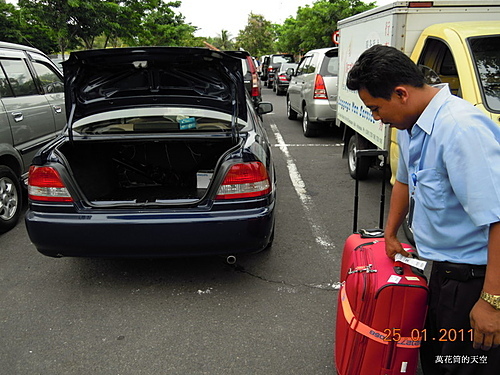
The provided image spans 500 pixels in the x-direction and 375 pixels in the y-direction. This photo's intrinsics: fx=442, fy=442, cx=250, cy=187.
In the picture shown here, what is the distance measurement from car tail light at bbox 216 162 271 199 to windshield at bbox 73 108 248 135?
29.2 inches

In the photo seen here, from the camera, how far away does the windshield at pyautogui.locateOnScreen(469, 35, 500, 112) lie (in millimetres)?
3461

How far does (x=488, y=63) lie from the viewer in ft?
11.8

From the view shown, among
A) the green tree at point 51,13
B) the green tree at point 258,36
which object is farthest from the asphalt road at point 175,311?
the green tree at point 258,36

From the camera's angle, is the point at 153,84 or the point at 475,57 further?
the point at 153,84

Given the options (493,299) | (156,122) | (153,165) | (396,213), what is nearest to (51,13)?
(153,165)

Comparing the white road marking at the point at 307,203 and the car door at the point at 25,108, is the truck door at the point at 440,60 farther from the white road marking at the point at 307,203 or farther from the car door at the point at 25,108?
the car door at the point at 25,108

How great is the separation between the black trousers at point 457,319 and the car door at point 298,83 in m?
8.41

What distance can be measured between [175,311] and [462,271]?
2070 mm

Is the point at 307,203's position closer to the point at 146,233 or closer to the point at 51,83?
the point at 146,233

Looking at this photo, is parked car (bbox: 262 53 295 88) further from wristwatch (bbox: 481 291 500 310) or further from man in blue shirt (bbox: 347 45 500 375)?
wristwatch (bbox: 481 291 500 310)

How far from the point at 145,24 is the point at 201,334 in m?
27.5

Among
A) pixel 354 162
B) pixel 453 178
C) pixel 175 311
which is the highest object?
pixel 453 178

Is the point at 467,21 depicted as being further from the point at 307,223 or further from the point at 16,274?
the point at 16,274

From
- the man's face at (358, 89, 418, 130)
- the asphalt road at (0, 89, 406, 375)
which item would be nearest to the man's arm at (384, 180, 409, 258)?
the man's face at (358, 89, 418, 130)
